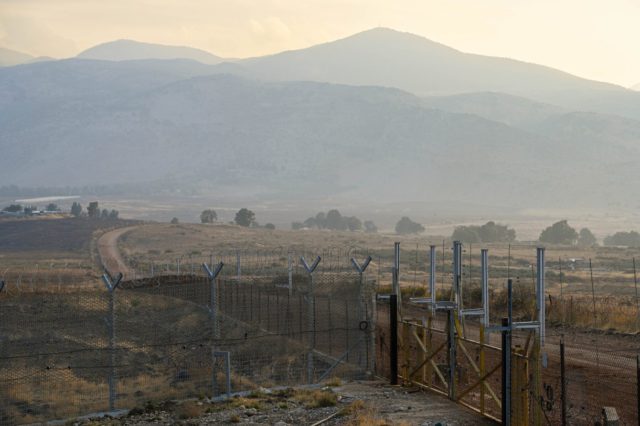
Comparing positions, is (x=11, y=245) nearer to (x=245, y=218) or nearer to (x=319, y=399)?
(x=245, y=218)

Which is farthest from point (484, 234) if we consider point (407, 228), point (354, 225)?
point (354, 225)

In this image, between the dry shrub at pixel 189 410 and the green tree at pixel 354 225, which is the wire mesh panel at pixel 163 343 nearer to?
the dry shrub at pixel 189 410

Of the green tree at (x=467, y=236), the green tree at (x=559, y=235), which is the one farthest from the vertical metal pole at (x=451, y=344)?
the green tree at (x=559, y=235)

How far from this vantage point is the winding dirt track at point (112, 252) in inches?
2473

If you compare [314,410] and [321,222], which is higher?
[321,222]

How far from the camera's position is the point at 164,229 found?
107188mm

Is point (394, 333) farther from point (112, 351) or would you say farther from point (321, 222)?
point (321, 222)

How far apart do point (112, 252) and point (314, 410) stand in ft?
215

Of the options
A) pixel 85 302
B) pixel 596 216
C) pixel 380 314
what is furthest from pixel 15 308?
pixel 596 216

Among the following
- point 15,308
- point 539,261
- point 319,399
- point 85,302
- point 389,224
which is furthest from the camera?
point 389,224

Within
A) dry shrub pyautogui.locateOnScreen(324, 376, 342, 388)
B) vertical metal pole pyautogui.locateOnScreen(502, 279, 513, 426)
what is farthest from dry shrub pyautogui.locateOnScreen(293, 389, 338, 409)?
vertical metal pole pyautogui.locateOnScreen(502, 279, 513, 426)

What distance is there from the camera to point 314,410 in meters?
18.5

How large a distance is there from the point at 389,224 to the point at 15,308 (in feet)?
466

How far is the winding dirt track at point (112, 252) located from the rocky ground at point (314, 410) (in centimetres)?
3595
